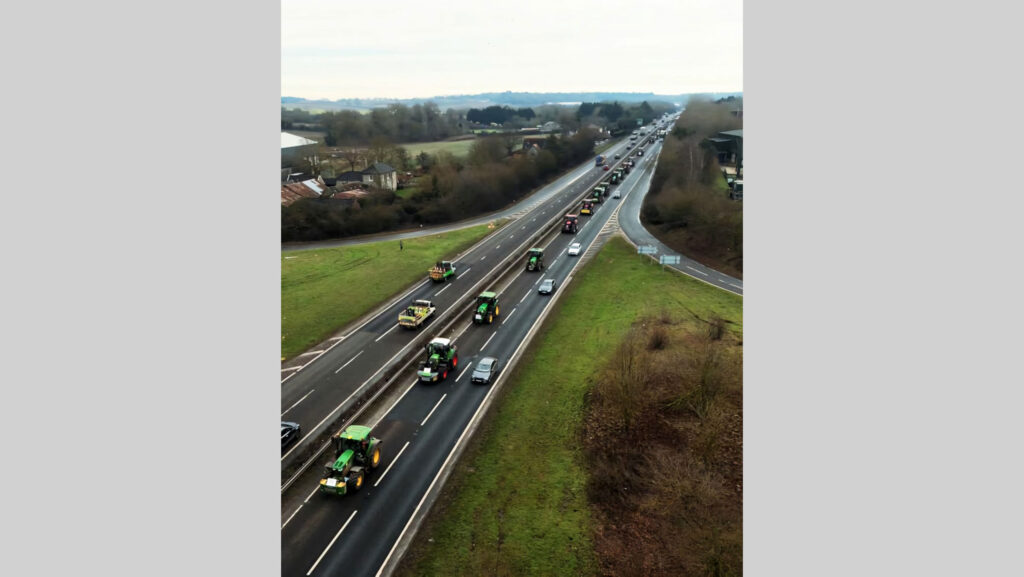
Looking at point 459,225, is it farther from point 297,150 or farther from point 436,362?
point 436,362

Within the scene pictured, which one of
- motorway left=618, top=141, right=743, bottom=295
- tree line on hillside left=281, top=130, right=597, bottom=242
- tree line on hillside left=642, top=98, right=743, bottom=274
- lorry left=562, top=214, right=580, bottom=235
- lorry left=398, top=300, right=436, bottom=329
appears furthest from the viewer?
lorry left=562, top=214, right=580, bottom=235

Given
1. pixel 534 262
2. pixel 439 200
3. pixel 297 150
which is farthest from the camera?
pixel 297 150

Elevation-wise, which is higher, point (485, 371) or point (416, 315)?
point (416, 315)

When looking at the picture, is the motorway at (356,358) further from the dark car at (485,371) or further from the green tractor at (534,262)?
the dark car at (485,371)

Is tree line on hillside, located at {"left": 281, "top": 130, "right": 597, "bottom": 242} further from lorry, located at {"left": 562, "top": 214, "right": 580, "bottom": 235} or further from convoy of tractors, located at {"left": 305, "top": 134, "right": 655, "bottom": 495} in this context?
convoy of tractors, located at {"left": 305, "top": 134, "right": 655, "bottom": 495}

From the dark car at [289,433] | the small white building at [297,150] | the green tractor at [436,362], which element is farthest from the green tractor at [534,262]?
the small white building at [297,150]

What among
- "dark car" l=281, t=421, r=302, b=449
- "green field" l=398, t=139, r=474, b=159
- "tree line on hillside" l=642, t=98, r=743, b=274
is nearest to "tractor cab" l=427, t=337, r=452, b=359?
"dark car" l=281, t=421, r=302, b=449

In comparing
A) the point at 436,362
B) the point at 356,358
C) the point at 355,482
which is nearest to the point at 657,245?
the point at 436,362

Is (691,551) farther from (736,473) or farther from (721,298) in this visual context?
(721,298)
